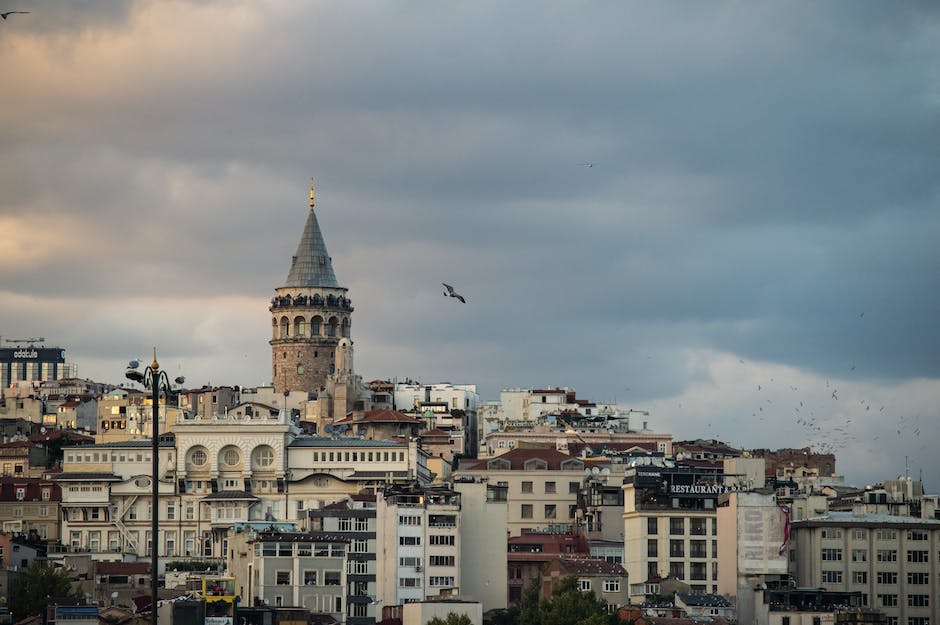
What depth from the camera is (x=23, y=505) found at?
15962cm

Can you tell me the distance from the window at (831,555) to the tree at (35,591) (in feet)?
125

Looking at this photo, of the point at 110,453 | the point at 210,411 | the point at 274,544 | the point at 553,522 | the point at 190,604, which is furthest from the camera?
the point at 210,411

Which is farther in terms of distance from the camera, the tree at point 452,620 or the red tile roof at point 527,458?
the red tile roof at point 527,458

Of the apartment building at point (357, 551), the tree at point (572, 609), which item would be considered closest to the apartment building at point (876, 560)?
the tree at point (572, 609)

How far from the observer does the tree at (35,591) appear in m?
115

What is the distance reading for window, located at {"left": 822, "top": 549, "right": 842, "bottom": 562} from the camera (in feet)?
411

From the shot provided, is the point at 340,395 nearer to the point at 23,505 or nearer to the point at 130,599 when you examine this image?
the point at 23,505

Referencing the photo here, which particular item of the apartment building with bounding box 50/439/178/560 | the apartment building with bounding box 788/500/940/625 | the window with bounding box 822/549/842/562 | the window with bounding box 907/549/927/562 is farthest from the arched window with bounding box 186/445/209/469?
the window with bounding box 907/549/927/562

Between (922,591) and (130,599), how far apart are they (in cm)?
4052

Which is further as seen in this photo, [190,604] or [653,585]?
[653,585]

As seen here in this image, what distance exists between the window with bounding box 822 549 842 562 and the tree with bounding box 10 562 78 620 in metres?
38.2

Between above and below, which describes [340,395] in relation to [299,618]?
above

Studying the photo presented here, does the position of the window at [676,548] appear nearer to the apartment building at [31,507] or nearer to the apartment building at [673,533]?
the apartment building at [673,533]

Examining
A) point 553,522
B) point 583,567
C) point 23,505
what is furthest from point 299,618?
point 23,505
